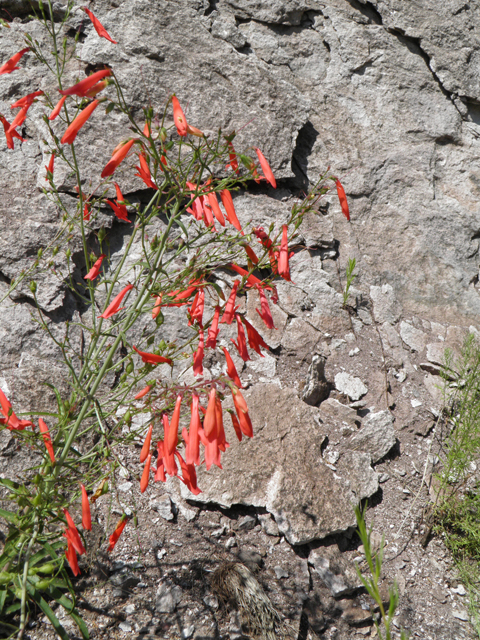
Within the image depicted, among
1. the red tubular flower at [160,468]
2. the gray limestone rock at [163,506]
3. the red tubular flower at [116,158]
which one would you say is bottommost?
the gray limestone rock at [163,506]

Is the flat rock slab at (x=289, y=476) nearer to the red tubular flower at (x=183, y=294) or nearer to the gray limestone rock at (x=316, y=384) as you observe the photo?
the gray limestone rock at (x=316, y=384)

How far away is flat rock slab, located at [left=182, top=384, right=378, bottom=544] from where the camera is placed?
7.98 feet

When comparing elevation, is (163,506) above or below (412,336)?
below

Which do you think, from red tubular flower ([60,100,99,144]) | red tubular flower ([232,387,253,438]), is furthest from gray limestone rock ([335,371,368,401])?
red tubular flower ([60,100,99,144])

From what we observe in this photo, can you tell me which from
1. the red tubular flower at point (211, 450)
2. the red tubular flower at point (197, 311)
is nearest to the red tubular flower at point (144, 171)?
the red tubular flower at point (197, 311)

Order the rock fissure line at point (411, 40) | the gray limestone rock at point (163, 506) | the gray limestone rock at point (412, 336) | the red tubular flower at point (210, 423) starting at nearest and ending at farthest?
the red tubular flower at point (210, 423), the gray limestone rock at point (163, 506), the gray limestone rock at point (412, 336), the rock fissure line at point (411, 40)

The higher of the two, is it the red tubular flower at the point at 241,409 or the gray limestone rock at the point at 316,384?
the red tubular flower at the point at 241,409

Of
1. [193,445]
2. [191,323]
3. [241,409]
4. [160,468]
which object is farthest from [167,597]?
[191,323]

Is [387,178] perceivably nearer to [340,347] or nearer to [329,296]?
[329,296]

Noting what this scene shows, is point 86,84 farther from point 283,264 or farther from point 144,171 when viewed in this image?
point 283,264

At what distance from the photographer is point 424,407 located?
312 cm

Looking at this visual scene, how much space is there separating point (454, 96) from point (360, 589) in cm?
392

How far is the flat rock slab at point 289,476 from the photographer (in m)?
2.43

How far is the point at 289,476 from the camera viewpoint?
8.32ft
